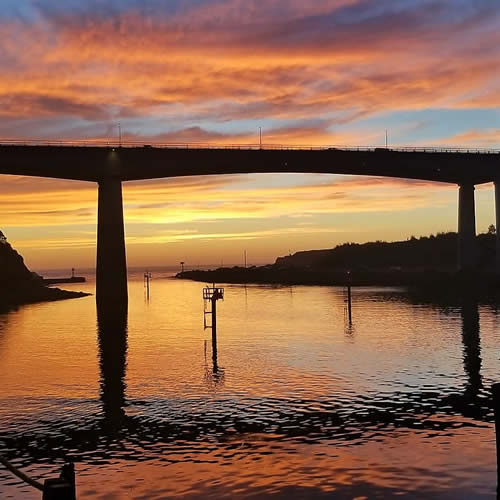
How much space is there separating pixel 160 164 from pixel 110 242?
1321cm

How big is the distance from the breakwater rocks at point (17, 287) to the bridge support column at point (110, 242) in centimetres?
2572

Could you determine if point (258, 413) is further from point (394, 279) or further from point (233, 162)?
point (394, 279)

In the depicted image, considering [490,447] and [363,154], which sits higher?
[363,154]

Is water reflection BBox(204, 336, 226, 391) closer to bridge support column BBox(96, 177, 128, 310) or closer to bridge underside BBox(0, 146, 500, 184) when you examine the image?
bridge support column BBox(96, 177, 128, 310)

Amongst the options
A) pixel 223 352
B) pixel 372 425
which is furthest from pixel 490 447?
pixel 223 352

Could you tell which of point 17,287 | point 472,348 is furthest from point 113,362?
point 17,287

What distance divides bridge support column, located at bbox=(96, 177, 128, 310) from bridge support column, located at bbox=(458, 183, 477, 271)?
6155cm

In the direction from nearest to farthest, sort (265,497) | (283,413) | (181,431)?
(265,497), (181,431), (283,413)

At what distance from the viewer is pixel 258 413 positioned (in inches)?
1124

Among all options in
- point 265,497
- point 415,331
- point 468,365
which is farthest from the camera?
point 415,331

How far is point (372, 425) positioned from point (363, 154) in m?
83.5

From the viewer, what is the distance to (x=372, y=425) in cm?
2586

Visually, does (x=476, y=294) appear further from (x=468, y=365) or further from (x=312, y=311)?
(x=468, y=365)

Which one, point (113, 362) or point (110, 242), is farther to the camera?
point (110, 242)
